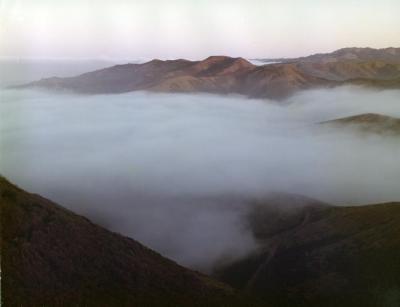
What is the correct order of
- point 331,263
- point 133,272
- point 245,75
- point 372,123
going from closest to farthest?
point 133,272, point 331,263, point 372,123, point 245,75

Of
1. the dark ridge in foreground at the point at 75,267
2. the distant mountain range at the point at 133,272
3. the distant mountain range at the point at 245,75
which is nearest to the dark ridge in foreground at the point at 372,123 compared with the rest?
the distant mountain range at the point at 245,75

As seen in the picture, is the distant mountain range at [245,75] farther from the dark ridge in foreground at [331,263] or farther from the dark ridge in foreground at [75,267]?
the dark ridge in foreground at [331,263]

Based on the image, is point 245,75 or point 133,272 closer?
point 133,272

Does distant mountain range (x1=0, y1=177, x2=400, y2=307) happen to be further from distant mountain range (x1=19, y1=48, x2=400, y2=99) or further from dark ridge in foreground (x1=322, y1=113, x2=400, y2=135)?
distant mountain range (x1=19, y1=48, x2=400, y2=99)

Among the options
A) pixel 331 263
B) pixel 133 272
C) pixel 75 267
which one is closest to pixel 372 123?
pixel 331 263

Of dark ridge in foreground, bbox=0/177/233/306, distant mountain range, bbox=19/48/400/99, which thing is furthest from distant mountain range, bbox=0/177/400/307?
distant mountain range, bbox=19/48/400/99

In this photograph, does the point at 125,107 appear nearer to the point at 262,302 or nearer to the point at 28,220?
the point at 28,220

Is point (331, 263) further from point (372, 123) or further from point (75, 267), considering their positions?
point (75, 267)
